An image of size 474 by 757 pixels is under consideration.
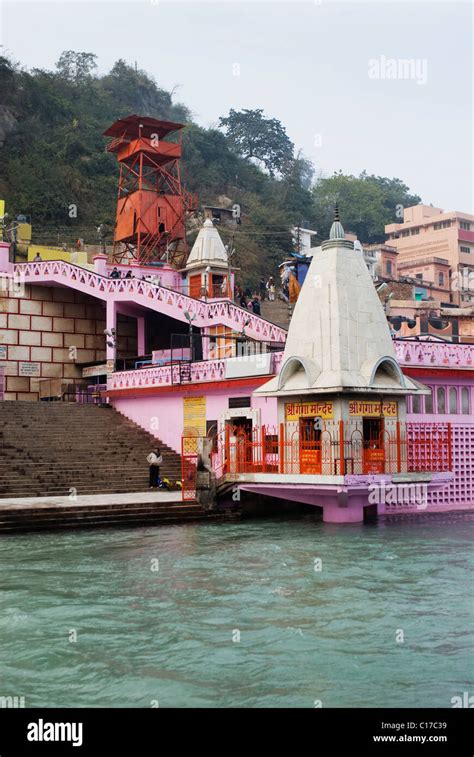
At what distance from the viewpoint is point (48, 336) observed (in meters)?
33.5

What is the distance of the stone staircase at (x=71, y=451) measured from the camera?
21453 mm

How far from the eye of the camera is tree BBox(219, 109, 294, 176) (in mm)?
80875

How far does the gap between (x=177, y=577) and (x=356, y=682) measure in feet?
17.8

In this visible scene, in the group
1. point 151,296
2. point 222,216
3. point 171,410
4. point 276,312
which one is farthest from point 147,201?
point 222,216

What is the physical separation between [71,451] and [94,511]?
576cm

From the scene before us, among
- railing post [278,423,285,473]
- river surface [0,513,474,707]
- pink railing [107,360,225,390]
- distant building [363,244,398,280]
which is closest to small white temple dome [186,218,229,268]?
pink railing [107,360,225,390]

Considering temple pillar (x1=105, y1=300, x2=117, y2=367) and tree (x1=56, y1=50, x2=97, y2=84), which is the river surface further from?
tree (x1=56, y1=50, x2=97, y2=84)

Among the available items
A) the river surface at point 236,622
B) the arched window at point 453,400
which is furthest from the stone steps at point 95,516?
the arched window at point 453,400

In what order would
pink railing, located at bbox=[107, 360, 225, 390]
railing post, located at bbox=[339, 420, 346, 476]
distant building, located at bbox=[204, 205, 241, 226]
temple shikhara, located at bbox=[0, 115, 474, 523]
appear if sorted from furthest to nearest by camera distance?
distant building, located at bbox=[204, 205, 241, 226]
pink railing, located at bbox=[107, 360, 225, 390]
temple shikhara, located at bbox=[0, 115, 474, 523]
railing post, located at bbox=[339, 420, 346, 476]

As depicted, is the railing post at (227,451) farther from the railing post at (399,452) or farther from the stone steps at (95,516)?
the railing post at (399,452)

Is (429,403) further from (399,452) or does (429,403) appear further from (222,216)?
(222,216)

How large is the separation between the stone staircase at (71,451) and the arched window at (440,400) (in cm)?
720

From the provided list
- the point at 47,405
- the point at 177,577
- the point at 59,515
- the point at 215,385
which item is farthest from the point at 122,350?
the point at 177,577

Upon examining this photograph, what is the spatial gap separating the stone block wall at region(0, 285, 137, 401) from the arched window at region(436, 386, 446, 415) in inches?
645
